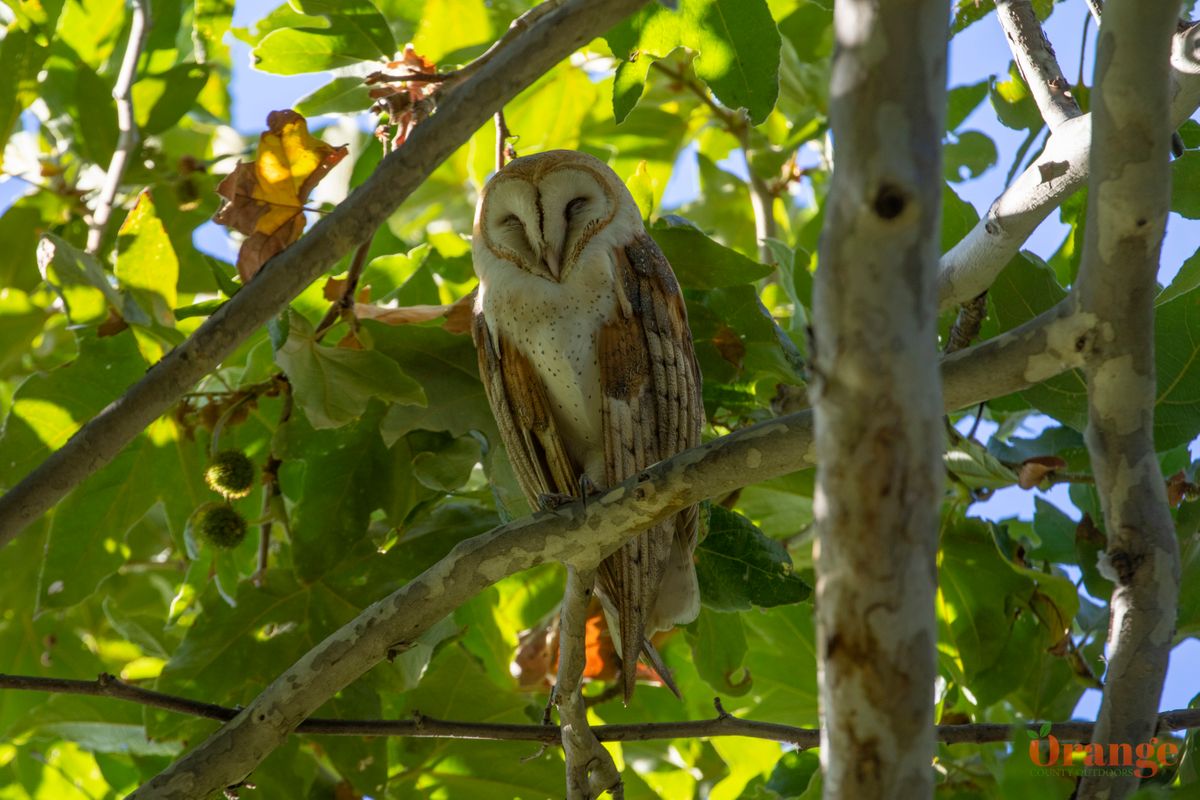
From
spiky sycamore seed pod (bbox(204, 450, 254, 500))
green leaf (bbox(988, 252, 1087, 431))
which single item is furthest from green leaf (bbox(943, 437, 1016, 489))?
spiky sycamore seed pod (bbox(204, 450, 254, 500))

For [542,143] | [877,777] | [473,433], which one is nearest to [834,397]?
[877,777]

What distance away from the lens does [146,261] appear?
278 cm

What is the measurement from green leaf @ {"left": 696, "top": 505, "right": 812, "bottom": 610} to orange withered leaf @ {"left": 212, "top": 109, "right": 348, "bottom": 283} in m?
1.16

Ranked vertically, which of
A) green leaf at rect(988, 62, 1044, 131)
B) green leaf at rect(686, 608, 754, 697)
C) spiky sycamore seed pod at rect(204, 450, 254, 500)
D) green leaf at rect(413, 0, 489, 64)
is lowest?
green leaf at rect(686, 608, 754, 697)

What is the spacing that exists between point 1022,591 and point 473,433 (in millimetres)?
1431

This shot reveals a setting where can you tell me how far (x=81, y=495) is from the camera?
9.49ft

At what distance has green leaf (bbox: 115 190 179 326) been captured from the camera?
2.76 meters

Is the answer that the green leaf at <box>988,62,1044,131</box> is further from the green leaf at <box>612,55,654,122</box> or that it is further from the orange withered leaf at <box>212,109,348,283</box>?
the orange withered leaf at <box>212,109,348,283</box>

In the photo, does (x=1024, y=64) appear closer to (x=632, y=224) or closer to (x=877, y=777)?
(x=632, y=224)

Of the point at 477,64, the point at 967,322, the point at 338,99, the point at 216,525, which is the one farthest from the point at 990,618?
the point at 338,99

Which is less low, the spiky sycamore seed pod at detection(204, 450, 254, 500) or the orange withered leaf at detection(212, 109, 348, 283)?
the orange withered leaf at detection(212, 109, 348, 283)

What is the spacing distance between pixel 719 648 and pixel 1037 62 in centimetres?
155

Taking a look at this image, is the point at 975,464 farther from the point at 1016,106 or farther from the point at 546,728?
the point at 546,728

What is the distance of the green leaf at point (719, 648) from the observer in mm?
2920
